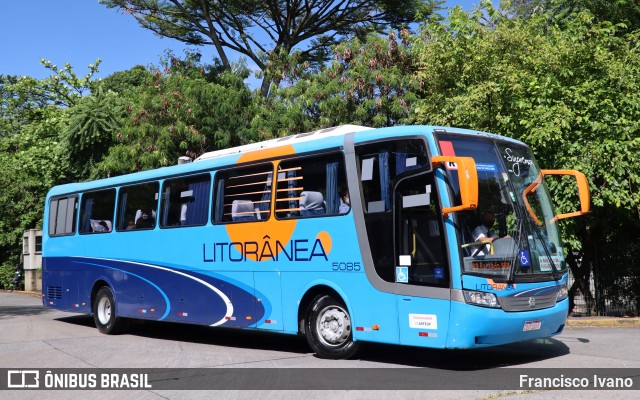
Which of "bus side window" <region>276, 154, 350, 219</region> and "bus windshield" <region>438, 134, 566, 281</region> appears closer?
"bus windshield" <region>438, 134, 566, 281</region>

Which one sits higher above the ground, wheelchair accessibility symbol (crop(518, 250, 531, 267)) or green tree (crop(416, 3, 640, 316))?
green tree (crop(416, 3, 640, 316))

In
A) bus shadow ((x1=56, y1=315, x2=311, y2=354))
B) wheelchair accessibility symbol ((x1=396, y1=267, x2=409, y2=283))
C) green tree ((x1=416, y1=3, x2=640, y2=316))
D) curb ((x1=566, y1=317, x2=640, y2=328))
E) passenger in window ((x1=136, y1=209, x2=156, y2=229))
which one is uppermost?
green tree ((x1=416, y1=3, x2=640, y2=316))

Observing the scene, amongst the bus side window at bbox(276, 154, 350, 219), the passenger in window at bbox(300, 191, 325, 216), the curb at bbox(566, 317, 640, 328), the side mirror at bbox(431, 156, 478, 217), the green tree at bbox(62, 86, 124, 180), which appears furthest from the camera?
the green tree at bbox(62, 86, 124, 180)

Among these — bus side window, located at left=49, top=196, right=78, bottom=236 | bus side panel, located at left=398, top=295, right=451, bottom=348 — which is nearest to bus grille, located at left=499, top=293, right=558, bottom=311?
bus side panel, located at left=398, top=295, right=451, bottom=348

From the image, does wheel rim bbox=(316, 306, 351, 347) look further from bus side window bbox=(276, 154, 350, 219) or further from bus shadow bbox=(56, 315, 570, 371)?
bus side window bbox=(276, 154, 350, 219)

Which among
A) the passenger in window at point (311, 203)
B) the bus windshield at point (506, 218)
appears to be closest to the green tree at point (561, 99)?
the bus windshield at point (506, 218)

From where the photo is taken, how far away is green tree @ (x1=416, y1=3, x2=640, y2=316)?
14.6 meters

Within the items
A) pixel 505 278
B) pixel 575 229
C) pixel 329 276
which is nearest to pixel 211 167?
pixel 329 276

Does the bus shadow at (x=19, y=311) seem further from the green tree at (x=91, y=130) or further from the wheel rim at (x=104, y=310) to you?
the green tree at (x=91, y=130)

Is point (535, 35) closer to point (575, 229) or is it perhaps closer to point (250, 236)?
point (575, 229)

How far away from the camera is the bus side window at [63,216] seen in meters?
16.6

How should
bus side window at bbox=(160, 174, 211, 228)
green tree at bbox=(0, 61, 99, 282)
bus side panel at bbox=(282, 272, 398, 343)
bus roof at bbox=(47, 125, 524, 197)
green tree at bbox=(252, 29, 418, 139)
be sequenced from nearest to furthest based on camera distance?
bus side panel at bbox=(282, 272, 398, 343) < bus roof at bbox=(47, 125, 524, 197) < bus side window at bbox=(160, 174, 211, 228) < green tree at bbox=(252, 29, 418, 139) < green tree at bbox=(0, 61, 99, 282)

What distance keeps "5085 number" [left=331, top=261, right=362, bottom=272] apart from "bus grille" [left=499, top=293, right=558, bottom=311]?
2060 millimetres

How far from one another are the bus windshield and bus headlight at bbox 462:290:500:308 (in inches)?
9.7
